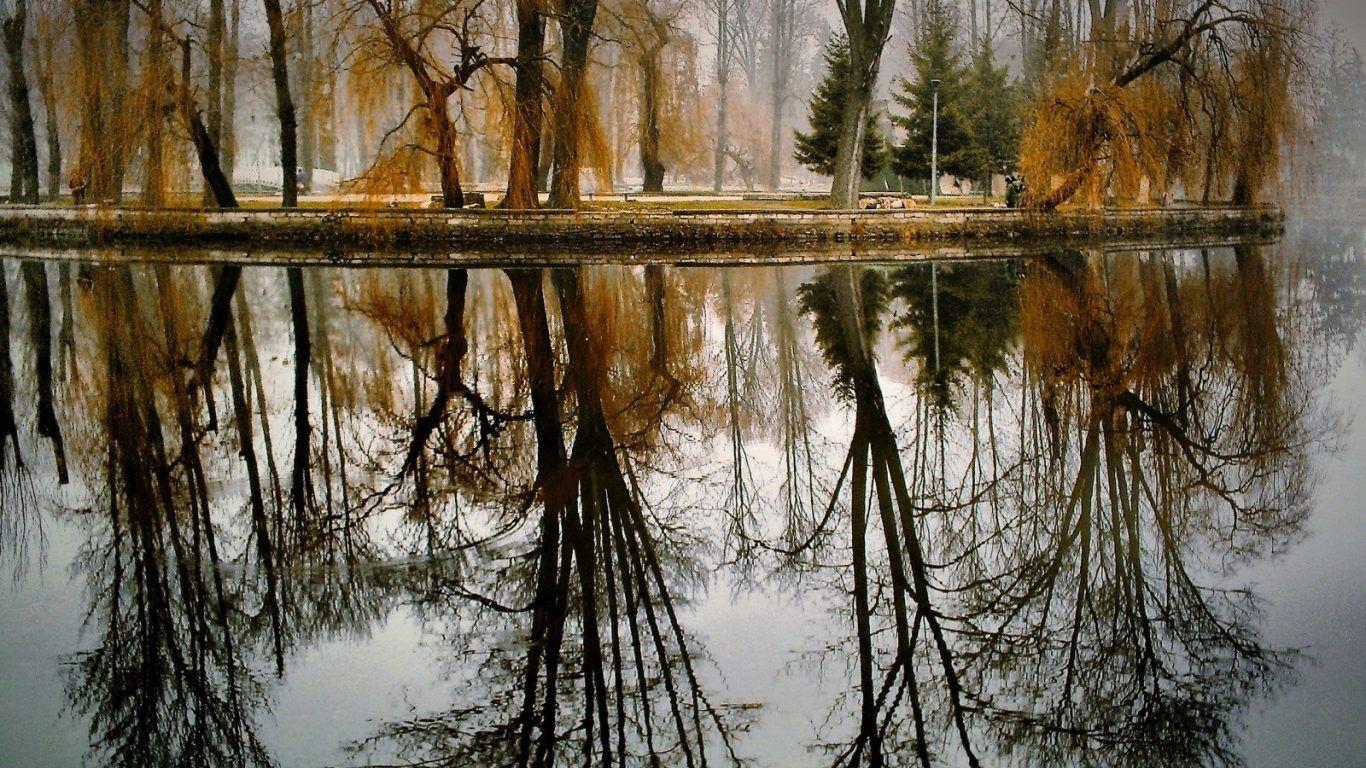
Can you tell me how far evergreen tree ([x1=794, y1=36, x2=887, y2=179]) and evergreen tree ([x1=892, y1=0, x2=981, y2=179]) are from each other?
2.66 ft

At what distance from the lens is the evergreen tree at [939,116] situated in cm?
3222

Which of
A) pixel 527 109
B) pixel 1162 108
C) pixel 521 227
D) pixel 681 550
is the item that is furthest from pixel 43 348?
pixel 1162 108

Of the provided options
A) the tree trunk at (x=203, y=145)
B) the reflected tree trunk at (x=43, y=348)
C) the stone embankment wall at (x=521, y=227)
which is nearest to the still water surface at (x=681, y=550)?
the reflected tree trunk at (x=43, y=348)

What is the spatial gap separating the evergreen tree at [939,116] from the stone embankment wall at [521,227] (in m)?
6.96

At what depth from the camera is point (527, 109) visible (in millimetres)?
21719

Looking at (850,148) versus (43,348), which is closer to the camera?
(43,348)

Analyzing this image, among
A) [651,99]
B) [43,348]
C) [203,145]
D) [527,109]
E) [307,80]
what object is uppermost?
[307,80]

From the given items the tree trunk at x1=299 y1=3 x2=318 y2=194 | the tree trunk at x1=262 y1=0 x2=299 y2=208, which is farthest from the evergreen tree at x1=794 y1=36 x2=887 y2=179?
the tree trunk at x1=262 y1=0 x2=299 y2=208

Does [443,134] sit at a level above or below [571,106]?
below

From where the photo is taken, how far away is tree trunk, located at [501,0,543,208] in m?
21.7

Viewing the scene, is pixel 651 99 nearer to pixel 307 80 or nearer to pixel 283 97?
pixel 283 97

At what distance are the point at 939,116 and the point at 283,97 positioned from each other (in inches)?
652

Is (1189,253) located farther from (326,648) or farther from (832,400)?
(326,648)

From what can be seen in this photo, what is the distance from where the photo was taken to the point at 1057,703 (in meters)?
3.99
